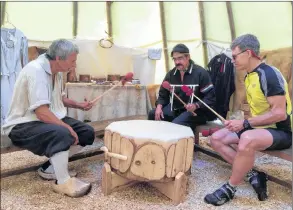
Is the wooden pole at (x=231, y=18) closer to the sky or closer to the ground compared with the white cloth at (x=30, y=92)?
closer to the sky

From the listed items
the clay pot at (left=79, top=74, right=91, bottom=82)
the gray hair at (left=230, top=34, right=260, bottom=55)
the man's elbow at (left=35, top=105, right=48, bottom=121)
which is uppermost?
the gray hair at (left=230, top=34, right=260, bottom=55)

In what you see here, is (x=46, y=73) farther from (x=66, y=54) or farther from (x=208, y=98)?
(x=208, y=98)

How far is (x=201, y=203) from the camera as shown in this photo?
1770 millimetres

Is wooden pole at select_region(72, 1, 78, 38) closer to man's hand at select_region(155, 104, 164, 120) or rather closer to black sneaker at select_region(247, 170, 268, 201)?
man's hand at select_region(155, 104, 164, 120)

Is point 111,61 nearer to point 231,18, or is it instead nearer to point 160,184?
point 231,18

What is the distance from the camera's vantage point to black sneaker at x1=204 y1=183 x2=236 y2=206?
1.73 meters

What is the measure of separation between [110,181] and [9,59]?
2058mm

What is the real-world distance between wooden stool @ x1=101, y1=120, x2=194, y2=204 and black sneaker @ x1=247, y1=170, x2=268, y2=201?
535 mm

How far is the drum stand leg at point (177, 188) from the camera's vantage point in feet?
5.58

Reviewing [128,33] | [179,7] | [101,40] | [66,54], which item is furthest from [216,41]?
[66,54]

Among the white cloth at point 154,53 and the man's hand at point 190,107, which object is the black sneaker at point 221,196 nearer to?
the man's hand at point 190,107

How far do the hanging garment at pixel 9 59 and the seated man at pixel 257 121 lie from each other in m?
2.41

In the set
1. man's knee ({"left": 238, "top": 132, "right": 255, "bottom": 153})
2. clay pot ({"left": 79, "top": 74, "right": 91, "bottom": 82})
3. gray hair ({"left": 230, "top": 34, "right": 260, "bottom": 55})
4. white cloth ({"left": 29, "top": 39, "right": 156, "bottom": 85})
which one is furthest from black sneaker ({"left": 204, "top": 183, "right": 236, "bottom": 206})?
white cloth ({"left": 29, "top": 39, "right": 156, "bottom": 85})

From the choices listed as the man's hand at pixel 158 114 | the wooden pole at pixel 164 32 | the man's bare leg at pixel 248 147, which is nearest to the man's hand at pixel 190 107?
the man's hand at pixel 158 114
